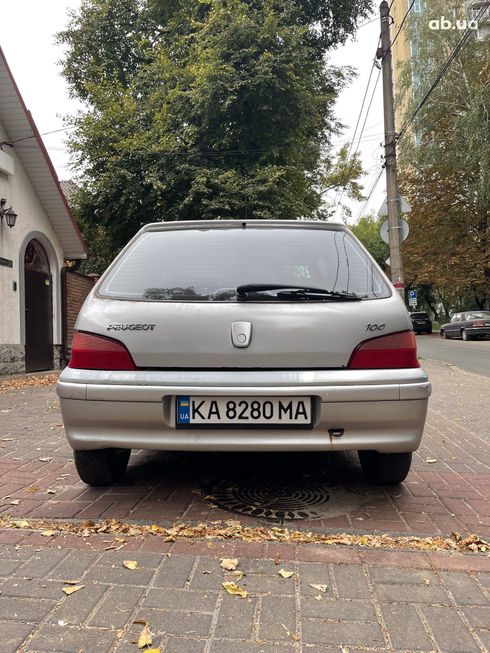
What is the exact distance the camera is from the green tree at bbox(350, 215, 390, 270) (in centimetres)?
5081

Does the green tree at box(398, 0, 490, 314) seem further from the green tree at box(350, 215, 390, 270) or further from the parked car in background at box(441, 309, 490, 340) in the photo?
the green tree at box(350, 215, 390, 270)

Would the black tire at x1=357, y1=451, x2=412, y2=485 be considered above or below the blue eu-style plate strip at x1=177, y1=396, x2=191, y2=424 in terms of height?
below

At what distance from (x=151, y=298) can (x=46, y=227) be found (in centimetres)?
1101

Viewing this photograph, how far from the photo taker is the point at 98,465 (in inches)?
127

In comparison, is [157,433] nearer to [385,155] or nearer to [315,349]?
[315,349]

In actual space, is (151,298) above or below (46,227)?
below

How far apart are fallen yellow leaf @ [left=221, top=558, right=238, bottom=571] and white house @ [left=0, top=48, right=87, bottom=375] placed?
9.46 meters

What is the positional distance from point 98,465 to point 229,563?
122 cm

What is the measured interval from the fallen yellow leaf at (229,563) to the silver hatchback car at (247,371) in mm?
550

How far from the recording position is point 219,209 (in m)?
15.1

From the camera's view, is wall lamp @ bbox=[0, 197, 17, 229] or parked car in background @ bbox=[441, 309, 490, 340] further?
parked car in background @ bbox=[441, 309, 490, 340]

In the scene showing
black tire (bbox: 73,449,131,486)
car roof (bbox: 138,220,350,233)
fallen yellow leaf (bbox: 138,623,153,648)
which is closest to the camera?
fallen yellow leaf (bbox: 138,623,153,648)

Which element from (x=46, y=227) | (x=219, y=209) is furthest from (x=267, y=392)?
(x=219, y=209)

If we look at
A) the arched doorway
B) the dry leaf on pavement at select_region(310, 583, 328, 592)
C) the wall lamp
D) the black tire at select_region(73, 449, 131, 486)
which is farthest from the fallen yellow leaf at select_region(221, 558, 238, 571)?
the arched doorway
